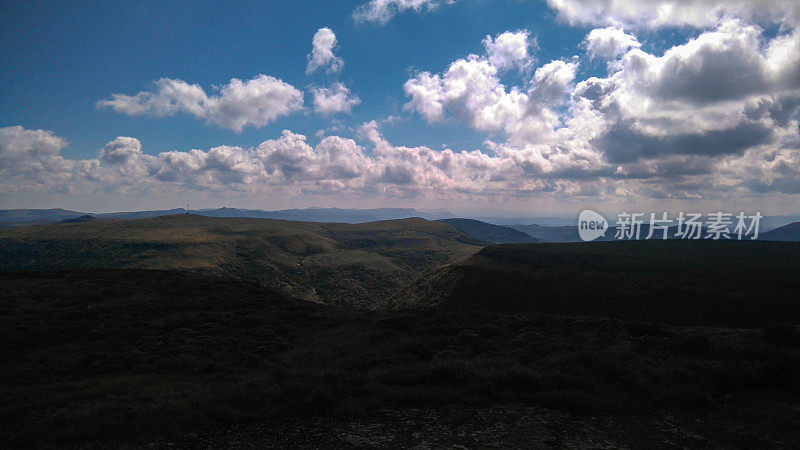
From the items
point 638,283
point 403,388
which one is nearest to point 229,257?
point 638,283

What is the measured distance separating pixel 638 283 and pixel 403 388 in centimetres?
4620

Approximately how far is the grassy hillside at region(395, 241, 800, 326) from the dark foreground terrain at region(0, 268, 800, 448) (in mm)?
18766

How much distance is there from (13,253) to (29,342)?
126359 mm

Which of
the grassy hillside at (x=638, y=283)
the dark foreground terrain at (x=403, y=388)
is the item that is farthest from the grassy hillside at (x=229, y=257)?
the dark foreground terrain at (x=403, y=388)

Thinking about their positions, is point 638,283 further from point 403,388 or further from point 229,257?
point 229,257

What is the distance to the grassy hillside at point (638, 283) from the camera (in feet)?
117

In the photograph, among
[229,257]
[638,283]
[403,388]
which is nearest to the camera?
[403,388]

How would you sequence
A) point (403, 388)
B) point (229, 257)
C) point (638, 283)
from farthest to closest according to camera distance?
point (229, 257) < point (638, 283) < point (403, 388)

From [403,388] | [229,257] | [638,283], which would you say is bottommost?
[229,257]

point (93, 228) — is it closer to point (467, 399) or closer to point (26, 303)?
point (26, 303)

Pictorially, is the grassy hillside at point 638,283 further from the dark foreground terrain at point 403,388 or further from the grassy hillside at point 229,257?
the grassy hillside at point 229,257

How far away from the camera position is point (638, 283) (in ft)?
147

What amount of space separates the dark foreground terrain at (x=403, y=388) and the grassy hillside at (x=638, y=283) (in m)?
18.8

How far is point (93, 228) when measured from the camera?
154m
